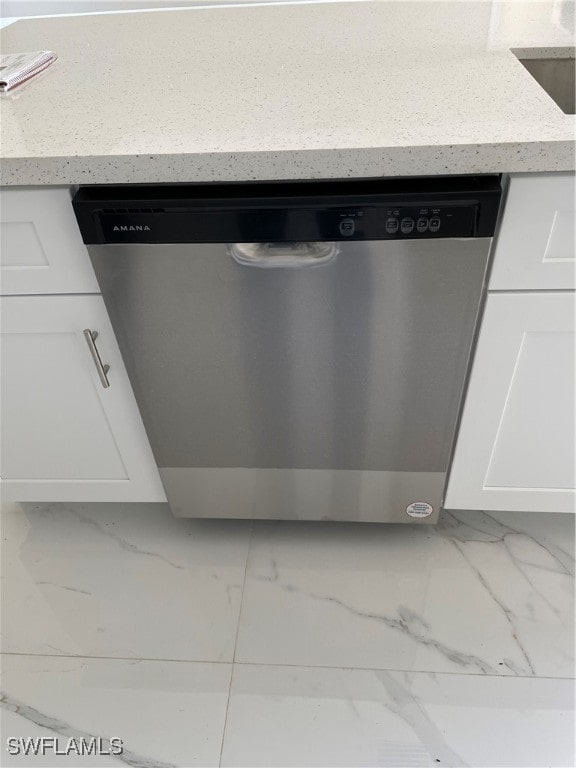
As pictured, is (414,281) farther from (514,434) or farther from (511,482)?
(511,482)

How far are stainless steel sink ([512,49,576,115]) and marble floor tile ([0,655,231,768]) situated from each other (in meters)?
1.37

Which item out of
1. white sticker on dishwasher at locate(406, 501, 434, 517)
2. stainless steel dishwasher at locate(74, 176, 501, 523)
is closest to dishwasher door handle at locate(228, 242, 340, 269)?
stainless steel dishwasher at locate(74, 176, 501, 523)

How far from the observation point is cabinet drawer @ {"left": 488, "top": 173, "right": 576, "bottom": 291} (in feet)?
2.61

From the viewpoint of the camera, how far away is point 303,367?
995 mm

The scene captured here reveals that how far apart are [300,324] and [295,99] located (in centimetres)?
37

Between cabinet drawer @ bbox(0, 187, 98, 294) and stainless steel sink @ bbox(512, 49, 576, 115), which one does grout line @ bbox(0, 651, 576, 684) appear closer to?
cabinet drawer @ bbox(0, 187, 98, 294)

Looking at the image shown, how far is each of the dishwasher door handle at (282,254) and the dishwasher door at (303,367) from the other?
0.04ft

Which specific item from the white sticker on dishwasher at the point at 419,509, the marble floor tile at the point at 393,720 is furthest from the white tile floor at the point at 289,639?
the white sticker on dishwasher at the point at 419,509

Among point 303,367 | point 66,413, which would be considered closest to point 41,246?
point 66,413

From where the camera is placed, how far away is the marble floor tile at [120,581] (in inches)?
47.8

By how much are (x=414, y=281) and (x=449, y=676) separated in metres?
0.79

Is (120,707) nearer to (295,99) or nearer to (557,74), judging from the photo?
(295,99)

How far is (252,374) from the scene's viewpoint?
3.31 ft

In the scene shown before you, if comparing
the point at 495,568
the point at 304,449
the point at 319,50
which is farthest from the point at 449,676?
the point at 319,50
